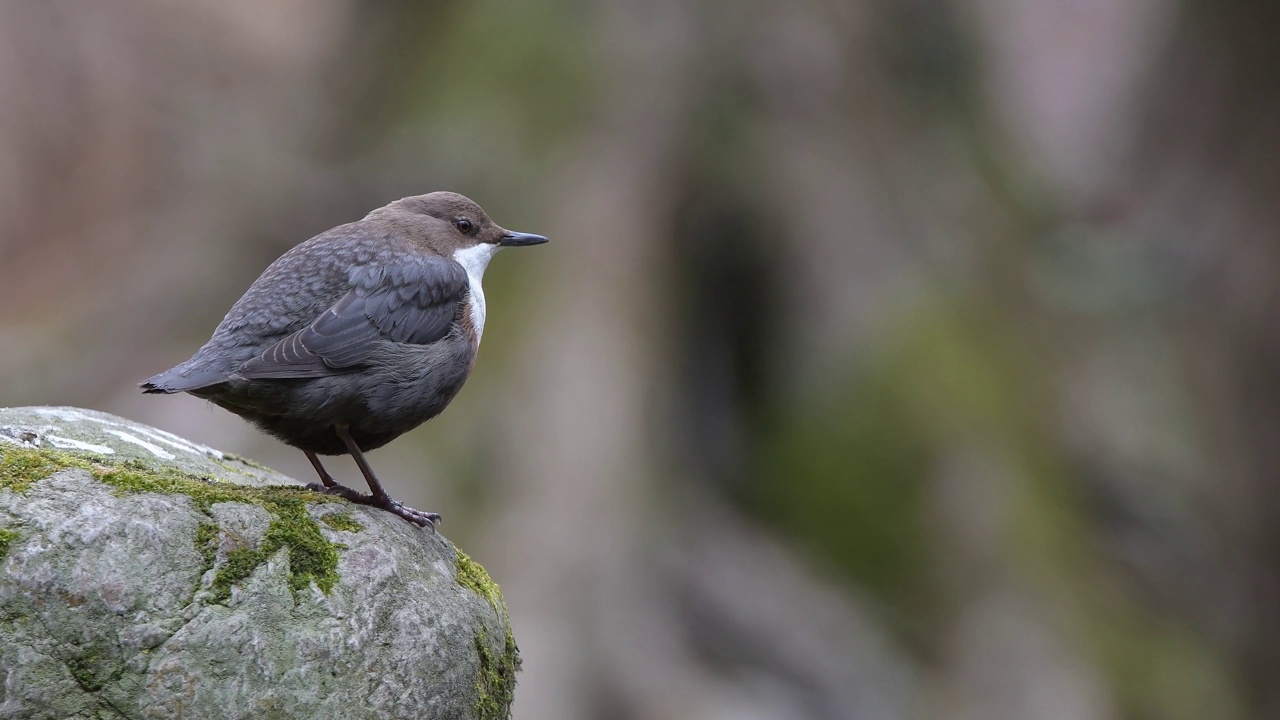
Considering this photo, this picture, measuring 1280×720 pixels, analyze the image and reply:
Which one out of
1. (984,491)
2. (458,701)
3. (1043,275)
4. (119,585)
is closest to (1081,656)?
(984,491)

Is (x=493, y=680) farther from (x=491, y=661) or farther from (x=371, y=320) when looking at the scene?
(x=371, y=320)

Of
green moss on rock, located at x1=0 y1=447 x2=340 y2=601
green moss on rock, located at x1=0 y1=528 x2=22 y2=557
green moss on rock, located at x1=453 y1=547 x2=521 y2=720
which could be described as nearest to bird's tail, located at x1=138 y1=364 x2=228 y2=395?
green moss on rock, located at x1=0 y1=447 x2=340 y2=601

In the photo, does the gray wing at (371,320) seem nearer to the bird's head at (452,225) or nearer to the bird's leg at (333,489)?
the bird's head at (452,225)

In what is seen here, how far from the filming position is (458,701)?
3246 mm

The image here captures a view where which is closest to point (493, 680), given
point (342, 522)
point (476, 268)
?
point (342, 522)

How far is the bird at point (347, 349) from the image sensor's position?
3676mm

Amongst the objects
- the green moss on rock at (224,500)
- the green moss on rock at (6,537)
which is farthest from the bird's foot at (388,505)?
the green moss on rock at (6,537)

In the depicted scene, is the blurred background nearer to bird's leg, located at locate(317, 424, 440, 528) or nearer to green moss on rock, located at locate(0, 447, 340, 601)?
bird's leg, located at locate(317, 424, 440, 528)

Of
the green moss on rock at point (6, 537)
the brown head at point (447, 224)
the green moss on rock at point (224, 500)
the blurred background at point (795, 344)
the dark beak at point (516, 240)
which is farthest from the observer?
the blurred background at point (795, 344)

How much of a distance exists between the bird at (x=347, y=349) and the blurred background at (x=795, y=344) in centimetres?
306

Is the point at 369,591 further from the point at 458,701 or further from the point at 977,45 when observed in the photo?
the point at 977,45

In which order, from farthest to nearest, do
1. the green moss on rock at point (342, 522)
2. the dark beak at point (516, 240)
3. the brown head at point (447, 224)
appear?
the dark beak at point (516, 240) → the brown head at point (447, 224) → the green moss on rock at point (342, 522)

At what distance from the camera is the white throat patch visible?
439cm

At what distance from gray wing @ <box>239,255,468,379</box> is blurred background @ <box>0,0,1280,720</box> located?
313cm
